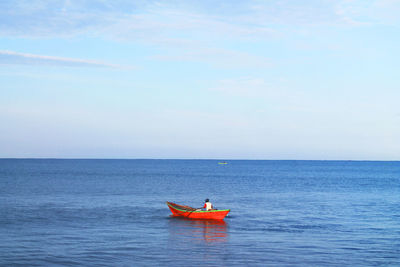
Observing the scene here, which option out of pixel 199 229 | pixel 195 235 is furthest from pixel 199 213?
pixel 195 235

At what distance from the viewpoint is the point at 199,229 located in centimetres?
3350

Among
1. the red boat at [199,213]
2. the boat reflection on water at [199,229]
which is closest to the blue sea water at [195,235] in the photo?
the boat reflection on water at [199,229]

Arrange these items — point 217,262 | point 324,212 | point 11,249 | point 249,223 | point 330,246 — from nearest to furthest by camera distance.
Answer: point 217,262
point 11,249
point 330,246
point 249,223
point 324,212

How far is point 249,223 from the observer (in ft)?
118

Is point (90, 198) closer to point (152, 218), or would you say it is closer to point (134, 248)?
point (152, 218)

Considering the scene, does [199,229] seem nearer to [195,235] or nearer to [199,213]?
[195,235]

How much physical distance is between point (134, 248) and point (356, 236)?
15.1 m

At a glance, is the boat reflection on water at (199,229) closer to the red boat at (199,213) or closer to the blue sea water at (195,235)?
the blue sea water at (195,235)

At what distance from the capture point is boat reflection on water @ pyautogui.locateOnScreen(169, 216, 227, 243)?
2989cm

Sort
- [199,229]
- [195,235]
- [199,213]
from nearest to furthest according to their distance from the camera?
[195,235] → [199,229] → [199,213]

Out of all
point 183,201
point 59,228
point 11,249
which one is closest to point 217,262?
point 11,249

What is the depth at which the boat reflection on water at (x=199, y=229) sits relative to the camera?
29.9m

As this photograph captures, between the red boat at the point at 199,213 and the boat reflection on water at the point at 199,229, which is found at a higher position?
the red boat at the point at 199,213

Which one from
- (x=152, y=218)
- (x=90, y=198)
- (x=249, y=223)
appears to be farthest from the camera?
(x=90, y=198)
